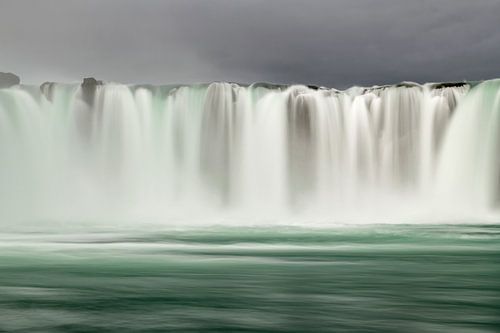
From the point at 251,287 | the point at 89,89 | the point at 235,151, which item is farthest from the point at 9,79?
the point at 251,287

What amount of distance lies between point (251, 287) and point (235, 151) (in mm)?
24055

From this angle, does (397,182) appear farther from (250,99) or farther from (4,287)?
(4,287)

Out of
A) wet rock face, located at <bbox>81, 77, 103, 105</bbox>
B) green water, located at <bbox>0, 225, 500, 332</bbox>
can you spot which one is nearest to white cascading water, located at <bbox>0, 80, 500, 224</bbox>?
wet rock face, located at <bbox>81, 77, 103, 105</bbox>

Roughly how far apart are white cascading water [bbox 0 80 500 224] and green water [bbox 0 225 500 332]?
14.4m

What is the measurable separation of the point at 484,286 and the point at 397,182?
911 inches

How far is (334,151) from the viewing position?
32.8m

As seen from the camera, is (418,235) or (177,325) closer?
(177,325)

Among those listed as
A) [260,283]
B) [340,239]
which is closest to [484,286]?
[260,283]

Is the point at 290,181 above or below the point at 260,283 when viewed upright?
above

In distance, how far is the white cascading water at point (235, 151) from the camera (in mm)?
31938

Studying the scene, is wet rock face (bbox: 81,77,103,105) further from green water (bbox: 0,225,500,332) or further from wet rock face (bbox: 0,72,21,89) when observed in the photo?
green water (bbox: 0,225,500,332)

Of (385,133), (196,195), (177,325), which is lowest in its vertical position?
(177,325)

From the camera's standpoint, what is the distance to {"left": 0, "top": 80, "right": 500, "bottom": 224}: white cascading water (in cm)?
3194

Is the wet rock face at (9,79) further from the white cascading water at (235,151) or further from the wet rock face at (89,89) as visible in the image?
the wet rock face at (89,89)
